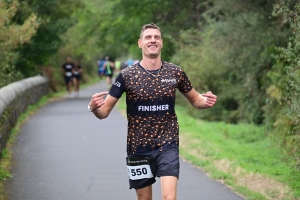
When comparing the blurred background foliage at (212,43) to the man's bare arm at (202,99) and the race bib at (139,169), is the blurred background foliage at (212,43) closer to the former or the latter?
the man's bare arm at (202,99)

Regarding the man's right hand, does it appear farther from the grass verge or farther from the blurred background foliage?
the blurred background foliage

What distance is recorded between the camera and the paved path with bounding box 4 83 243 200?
9.87 meters

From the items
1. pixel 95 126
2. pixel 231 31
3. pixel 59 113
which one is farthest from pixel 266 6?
pixel 59 113

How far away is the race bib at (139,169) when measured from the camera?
6668 millimetres

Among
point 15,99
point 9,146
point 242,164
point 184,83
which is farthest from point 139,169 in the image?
point 15,99

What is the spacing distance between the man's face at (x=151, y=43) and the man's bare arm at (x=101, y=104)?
551 millimetres

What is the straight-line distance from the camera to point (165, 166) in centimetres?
653

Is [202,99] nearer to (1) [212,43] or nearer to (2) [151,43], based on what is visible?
(2) [151,43]

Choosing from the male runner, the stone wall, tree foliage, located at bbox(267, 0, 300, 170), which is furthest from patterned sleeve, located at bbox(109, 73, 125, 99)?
the stone wall

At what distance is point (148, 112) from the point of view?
21.8ft

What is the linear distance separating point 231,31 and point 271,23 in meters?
2.35

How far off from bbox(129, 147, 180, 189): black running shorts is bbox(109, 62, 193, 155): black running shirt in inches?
2.3

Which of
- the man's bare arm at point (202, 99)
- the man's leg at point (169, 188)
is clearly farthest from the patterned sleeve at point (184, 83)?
the man's leg at point (169, 188)

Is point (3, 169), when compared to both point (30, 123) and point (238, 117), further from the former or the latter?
point (238, 117)
